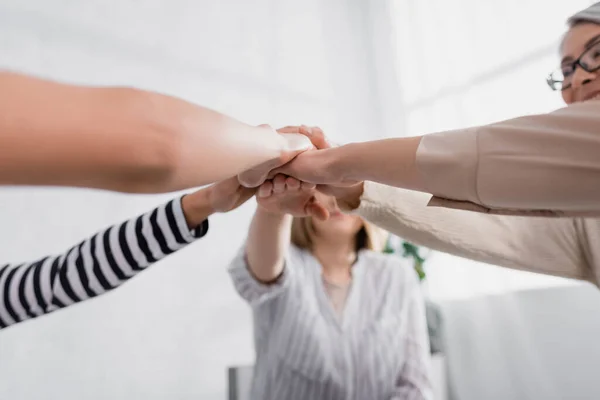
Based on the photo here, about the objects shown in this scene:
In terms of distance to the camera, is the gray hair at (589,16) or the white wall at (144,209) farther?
the white wall at (144,209)

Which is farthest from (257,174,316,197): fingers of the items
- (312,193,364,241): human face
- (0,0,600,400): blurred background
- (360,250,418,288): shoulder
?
(0,0,600,400): blurred background

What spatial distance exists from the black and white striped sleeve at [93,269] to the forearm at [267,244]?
159 mm

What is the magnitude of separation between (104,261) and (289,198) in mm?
338

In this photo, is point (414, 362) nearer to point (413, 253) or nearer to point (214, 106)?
point (413, 253)

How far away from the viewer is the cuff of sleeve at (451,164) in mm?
546

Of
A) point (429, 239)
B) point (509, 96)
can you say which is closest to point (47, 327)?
point (429, 239)

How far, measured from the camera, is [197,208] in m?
0.89

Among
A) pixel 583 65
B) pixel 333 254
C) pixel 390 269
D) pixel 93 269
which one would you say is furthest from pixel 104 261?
pixel 583 65

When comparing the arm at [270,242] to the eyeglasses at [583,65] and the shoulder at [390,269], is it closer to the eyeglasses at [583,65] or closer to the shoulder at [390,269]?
the shoulder at [390,269]

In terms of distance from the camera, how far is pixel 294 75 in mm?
2256

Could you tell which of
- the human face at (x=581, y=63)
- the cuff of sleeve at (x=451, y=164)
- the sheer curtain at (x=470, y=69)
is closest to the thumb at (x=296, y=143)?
the cuff of sleeve at (x=451, y=164)

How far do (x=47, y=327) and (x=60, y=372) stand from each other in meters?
0.14

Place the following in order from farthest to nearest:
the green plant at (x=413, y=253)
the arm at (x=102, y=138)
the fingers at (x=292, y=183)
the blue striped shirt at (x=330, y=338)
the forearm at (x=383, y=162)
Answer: the green plant at (x=413, y=253) → the blue striped shirt at (x=330, y=338) → the fingers at (x=292, y=183) → the forearm at (x=383, y=162) → the arm at (x=102, y=138)

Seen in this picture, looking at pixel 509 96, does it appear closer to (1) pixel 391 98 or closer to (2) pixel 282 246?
(1) pixel 391 98
